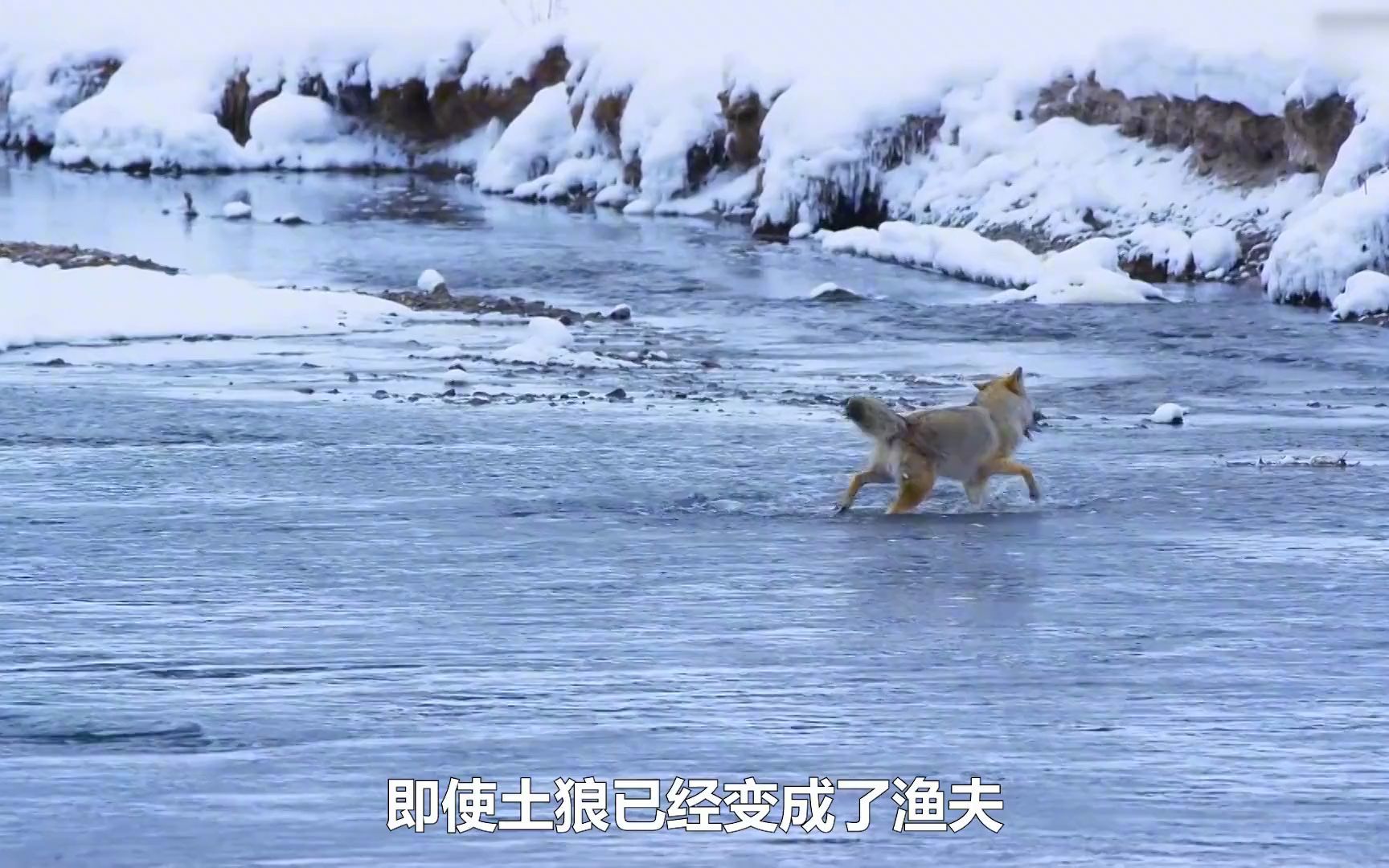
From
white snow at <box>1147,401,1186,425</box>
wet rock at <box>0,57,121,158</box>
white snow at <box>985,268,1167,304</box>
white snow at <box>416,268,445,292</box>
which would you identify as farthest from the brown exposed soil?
wet rock at <box>0,57,121,158</box>

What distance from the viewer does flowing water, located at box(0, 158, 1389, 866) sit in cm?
587

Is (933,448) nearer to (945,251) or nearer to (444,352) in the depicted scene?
(444,352)

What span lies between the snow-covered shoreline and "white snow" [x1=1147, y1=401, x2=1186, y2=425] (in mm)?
8358

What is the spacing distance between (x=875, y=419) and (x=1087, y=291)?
1257cm

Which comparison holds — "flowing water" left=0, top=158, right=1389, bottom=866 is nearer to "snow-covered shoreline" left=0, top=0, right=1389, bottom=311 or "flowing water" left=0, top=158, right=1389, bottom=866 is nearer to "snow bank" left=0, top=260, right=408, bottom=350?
"snow bank" left=0, top=260, right=408, bottom=350

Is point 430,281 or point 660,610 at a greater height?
point 660,610

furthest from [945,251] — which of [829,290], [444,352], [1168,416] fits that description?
[1168,416]

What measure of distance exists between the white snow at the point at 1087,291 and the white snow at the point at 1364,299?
1.99m

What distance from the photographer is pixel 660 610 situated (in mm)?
8305

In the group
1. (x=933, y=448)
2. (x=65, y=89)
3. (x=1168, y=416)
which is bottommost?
(x=1168, y=416)

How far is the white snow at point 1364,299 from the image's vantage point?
803 inches

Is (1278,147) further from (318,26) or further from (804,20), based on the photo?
(318,26)

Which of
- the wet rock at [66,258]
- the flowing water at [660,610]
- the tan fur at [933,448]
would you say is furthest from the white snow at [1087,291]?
the tan fur at [933,448]

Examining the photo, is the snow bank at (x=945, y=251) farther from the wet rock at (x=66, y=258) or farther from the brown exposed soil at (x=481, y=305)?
the wet rock at (x=66, y=258)
